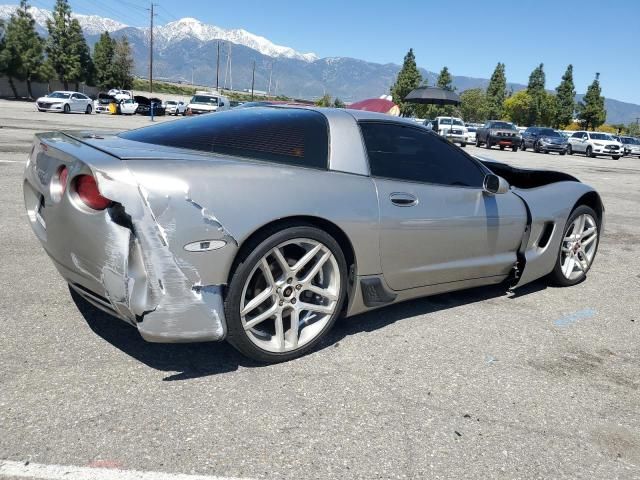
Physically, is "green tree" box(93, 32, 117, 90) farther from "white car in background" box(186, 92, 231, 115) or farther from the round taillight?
the round taillight

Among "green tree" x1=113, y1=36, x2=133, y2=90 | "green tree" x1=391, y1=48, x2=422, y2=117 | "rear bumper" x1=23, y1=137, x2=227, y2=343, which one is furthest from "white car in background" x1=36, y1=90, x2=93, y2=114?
"green tree" x1=391, y1=48, x2=422, y2=117

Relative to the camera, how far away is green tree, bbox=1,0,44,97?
49.6 meters

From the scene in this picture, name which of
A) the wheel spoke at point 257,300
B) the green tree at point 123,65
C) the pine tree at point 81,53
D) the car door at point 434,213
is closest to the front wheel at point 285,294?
the wheel spoke at point 257,300

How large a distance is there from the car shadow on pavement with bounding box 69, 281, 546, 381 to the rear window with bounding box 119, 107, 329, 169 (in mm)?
1070

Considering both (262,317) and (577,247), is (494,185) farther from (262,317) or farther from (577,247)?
(262,317)

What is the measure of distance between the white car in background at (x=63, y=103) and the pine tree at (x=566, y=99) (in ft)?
179

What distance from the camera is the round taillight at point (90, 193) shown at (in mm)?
2473

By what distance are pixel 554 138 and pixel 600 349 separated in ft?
104

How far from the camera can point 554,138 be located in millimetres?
32000

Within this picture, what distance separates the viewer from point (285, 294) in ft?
9.58

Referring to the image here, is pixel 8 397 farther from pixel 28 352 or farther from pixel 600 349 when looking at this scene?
pixel 600 349

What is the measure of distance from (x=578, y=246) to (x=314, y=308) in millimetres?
2822

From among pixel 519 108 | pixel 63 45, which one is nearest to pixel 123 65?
pixel 63 45

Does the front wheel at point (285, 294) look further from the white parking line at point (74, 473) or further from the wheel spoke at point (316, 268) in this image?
the white parking line at point (74, 473)
